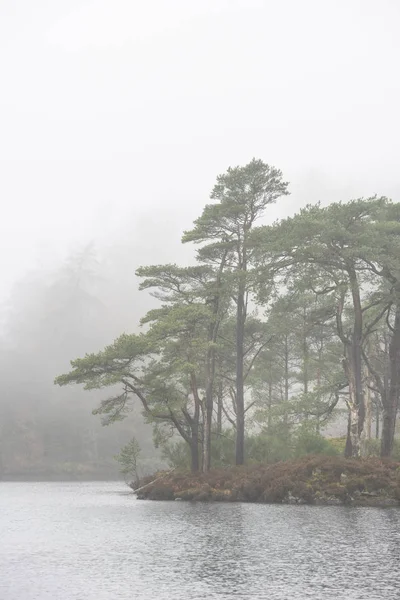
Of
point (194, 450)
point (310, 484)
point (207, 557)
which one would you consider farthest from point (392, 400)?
point (207, 557)

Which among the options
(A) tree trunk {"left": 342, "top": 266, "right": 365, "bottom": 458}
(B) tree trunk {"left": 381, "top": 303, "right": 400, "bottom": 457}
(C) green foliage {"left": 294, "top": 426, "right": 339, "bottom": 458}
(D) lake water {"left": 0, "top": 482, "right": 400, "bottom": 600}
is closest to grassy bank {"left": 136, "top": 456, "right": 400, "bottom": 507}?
(A) tree trunk {"left": 342, "top": 266, "right": 365, "bottom": 458}

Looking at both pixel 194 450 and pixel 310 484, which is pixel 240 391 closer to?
pixel 194 450

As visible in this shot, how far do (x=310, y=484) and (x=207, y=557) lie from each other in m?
16.6

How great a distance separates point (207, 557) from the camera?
13258 millimetres

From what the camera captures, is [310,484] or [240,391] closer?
[310,484]

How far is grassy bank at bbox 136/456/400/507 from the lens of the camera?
2717 centimetres

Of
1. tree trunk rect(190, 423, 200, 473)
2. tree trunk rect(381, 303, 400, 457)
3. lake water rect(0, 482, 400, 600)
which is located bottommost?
lake water rect(0, 482, 400, 600)

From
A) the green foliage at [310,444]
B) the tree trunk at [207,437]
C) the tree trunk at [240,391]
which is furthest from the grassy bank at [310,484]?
the tree trunk at [207,437]

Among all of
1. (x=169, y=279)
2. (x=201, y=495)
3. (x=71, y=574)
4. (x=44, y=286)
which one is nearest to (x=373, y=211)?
(x=169, y=279)

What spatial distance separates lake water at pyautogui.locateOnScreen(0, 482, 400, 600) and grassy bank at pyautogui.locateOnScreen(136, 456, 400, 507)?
393cm

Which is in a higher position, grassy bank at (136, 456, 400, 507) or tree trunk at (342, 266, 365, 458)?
tree trunk at (342, 266, 365, 458)

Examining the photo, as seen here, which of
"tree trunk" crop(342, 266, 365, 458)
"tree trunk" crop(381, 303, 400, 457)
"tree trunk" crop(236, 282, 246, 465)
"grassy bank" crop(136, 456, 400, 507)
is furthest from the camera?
"tree trunk" crop(236, 282, 246, 465)

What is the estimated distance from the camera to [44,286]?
7244 inches

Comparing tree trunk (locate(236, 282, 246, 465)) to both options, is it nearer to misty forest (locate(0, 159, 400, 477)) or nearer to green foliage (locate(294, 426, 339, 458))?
misty forest (locate(0, 159, 400, 477))
